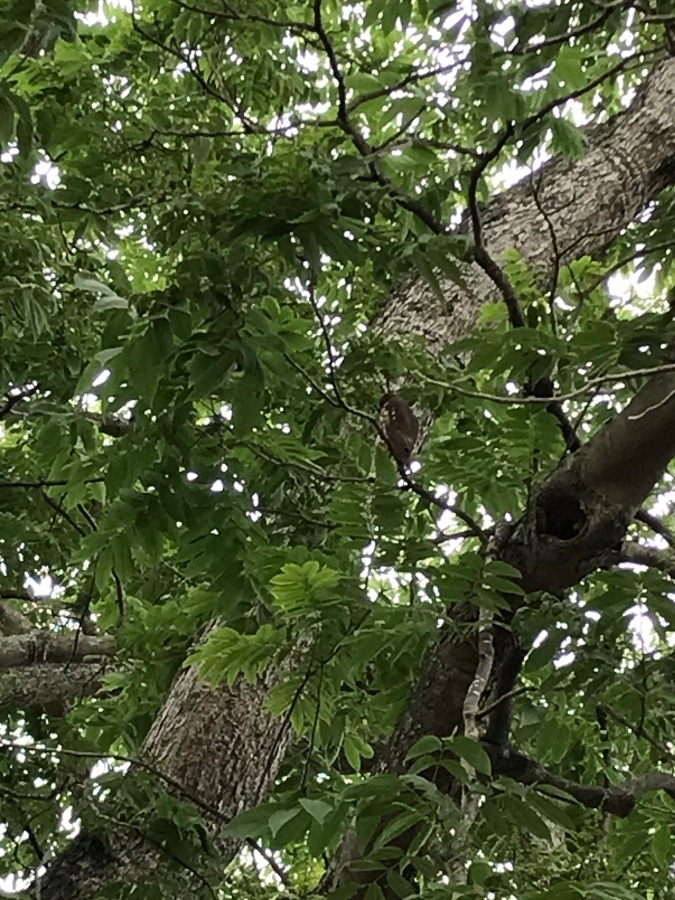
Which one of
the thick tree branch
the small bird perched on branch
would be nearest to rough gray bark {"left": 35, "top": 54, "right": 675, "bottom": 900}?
the thick tree branch

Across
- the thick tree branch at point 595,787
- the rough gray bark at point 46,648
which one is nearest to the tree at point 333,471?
the thick tree branch at point 595,787

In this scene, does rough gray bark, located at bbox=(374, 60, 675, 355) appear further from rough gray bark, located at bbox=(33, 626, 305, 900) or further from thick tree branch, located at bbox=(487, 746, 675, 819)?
thick tree branch, located at bbox=(487, 746, 675, 819)

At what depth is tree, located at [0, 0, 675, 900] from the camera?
1744 mm

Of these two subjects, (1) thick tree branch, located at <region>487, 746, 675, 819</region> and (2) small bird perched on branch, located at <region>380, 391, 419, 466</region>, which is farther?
(2) small bird perched on branch, located at <region>380, 391, 419, 466</region>

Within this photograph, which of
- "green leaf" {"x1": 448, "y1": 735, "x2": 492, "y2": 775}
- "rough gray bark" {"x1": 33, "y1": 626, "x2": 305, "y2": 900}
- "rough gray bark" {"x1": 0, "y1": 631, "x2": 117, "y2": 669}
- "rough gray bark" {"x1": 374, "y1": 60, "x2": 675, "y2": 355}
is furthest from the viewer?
"rough gray bark" {"x1": 374, "y1": 60, "x2": 675, "y2": 355}

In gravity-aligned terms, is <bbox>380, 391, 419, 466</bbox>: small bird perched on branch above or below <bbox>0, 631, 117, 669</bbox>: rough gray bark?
above

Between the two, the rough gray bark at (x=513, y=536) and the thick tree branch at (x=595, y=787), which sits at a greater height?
the rough gray bark at (x=513, y=536)

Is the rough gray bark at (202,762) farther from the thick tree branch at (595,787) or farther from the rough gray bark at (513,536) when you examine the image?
the thick tree branch at (595,787)

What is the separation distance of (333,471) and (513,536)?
490 mm

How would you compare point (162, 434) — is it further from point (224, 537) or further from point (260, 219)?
point (260, 219)

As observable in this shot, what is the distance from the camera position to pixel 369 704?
247 cm

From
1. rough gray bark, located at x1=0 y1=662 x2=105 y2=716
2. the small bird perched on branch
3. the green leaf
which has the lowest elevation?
the green leaf

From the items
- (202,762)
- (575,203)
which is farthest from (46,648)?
(575,203)

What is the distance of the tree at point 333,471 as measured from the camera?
1744 millimetres
